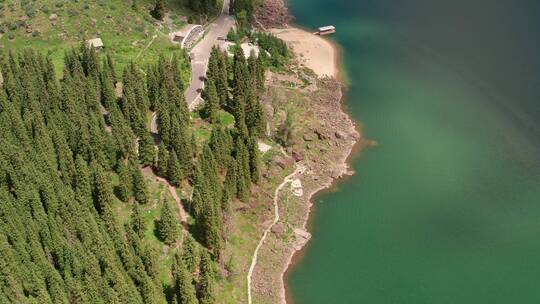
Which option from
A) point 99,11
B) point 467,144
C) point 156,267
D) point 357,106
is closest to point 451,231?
point 467,144

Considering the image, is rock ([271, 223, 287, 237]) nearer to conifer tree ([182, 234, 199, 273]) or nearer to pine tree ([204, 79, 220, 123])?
conifer tree ([182, 234, 199, 273])

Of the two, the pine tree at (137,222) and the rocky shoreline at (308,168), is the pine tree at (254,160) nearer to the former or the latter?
the rocky shoreline at (308,168)

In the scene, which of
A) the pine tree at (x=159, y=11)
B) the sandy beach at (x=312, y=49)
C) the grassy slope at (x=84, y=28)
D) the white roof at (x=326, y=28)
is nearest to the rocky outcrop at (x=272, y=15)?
the sandy beach at (x=312, y=49)

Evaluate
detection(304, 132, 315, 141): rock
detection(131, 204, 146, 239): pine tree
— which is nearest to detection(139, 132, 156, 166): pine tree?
detection(131, 204, 146, 239): pine tree

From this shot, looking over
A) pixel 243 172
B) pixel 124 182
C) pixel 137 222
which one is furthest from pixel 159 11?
pixel 137 222

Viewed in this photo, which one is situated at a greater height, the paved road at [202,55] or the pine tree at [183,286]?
the paved road at [202,55]

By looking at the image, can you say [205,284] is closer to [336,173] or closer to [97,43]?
[336,173]
